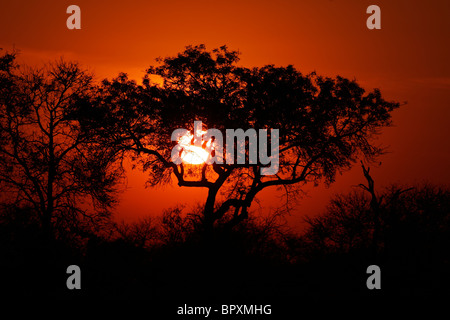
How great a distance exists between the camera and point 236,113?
34156 millimetres

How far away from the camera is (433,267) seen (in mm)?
37406

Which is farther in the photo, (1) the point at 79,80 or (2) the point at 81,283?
(1) the point at 79,80

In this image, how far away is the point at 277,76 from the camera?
112 feet

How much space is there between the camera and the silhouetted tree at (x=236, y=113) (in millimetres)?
34219

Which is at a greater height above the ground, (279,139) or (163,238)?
(279,139)

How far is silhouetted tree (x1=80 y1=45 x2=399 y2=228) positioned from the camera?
34.2m

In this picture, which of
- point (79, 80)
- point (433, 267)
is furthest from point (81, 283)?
point (433, 267)

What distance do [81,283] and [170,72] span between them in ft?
39.0

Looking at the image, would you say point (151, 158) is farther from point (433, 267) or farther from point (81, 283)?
point (433, 267)
